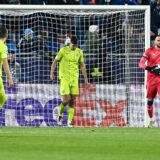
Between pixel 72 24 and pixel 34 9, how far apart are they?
126 centimetres

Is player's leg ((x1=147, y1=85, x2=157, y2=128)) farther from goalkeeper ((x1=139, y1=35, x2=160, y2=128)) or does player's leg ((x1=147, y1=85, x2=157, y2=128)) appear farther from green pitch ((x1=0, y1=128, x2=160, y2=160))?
green pitch ((x1=0, y1=128, x2=160, y2=160))

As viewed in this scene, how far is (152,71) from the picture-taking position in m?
19.6

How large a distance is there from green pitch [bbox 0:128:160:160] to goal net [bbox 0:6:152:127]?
14.8 ft

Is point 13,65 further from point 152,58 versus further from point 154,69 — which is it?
point 154,69

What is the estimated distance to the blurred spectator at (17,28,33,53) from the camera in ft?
70.4

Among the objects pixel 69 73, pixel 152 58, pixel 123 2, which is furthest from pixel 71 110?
pixel 123 2

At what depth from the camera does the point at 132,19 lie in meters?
21.6

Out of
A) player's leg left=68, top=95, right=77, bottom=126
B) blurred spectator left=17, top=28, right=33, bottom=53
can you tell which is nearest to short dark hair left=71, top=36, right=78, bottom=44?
player's leg left=68, top=95, right=77, bottom=126

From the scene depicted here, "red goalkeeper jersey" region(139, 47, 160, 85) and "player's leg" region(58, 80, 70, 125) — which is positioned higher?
"red goalkeeper jersey" region(139, 47, 160, 85)

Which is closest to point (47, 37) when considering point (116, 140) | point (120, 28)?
point (120, 28)

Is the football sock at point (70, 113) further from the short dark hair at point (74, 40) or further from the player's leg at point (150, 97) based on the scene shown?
the player's leg at point (150, 97)

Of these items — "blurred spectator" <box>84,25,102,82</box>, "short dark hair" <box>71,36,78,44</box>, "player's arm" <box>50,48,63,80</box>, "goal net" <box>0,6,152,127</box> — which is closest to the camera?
"short dark hair" <box>71,36,78,44</box>

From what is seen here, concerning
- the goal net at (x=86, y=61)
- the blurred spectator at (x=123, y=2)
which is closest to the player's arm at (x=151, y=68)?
the goal net at (x=86, y=61)

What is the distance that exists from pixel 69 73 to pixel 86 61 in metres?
1.58
